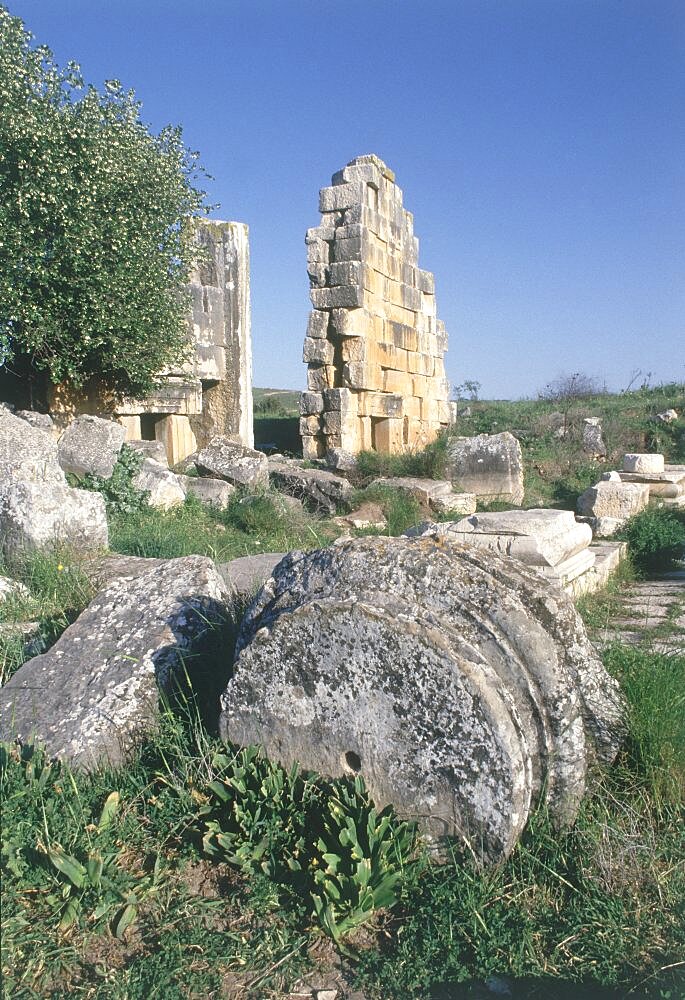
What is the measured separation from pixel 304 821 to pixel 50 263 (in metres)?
7.68

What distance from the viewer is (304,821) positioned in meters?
2.49

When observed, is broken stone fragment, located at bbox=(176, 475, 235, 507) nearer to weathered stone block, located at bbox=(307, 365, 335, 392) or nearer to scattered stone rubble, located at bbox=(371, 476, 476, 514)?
scattered stone rubble, located at bbox=(371, 476, 476, 514)

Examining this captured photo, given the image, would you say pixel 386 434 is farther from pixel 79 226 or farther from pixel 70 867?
pixel 70 867

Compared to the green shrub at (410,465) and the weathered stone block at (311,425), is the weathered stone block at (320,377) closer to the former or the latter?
the weathered stone block at (311,425)

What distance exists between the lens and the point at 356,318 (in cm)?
1330

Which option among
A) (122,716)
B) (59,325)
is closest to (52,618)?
(122,716)

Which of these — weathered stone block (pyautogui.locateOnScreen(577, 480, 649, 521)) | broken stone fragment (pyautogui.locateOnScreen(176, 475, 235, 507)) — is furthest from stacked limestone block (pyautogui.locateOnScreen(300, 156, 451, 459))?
weathered stone block (pyautogui.locateOnScreen(577, 480, 649, 521))

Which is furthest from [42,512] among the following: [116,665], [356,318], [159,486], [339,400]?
[356,318]

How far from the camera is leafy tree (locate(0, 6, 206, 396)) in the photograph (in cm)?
832

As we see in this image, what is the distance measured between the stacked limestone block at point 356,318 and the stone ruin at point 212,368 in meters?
1.33

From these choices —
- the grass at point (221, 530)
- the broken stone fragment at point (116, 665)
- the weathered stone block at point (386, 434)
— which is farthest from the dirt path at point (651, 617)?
the weathered stone block at point (386, 434)

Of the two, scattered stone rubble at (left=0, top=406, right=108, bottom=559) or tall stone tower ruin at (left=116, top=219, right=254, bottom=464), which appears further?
tall stone tower ruin at (left=116, top=219, right=254, bottom=464)

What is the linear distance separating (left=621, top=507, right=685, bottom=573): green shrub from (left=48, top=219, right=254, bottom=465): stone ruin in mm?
6356

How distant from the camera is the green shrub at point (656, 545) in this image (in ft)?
25.9
